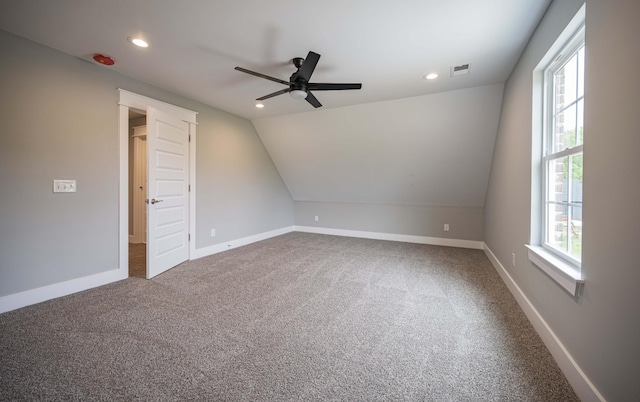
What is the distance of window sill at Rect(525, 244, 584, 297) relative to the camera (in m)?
1.48

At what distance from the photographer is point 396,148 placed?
4.55 metres

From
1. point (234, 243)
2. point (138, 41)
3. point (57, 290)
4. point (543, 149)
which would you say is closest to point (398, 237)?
point (234, 243)

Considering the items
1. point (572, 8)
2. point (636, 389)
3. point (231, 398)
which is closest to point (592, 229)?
point (636, 389)

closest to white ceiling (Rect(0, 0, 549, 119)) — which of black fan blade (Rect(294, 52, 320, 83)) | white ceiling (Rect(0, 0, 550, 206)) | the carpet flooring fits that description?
white ceiling (Rect(0, 0, 550, 206))

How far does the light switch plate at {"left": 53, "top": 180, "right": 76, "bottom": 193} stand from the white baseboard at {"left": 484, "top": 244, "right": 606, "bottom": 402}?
4450 millimetres

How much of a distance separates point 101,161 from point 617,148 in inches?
170

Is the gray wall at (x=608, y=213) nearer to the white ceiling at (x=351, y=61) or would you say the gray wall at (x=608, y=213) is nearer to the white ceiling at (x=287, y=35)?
the white ceiling at (x=287, y=35)

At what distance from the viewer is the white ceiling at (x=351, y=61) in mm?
2008

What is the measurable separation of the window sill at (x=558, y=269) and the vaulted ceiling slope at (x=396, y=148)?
232 centimetres

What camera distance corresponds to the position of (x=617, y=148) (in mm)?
1183

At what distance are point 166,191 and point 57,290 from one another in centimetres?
149

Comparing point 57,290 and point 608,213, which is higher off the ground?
point 608,213

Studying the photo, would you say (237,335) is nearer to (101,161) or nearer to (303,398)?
(303,398)

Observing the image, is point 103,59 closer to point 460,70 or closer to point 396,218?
point 460,70
